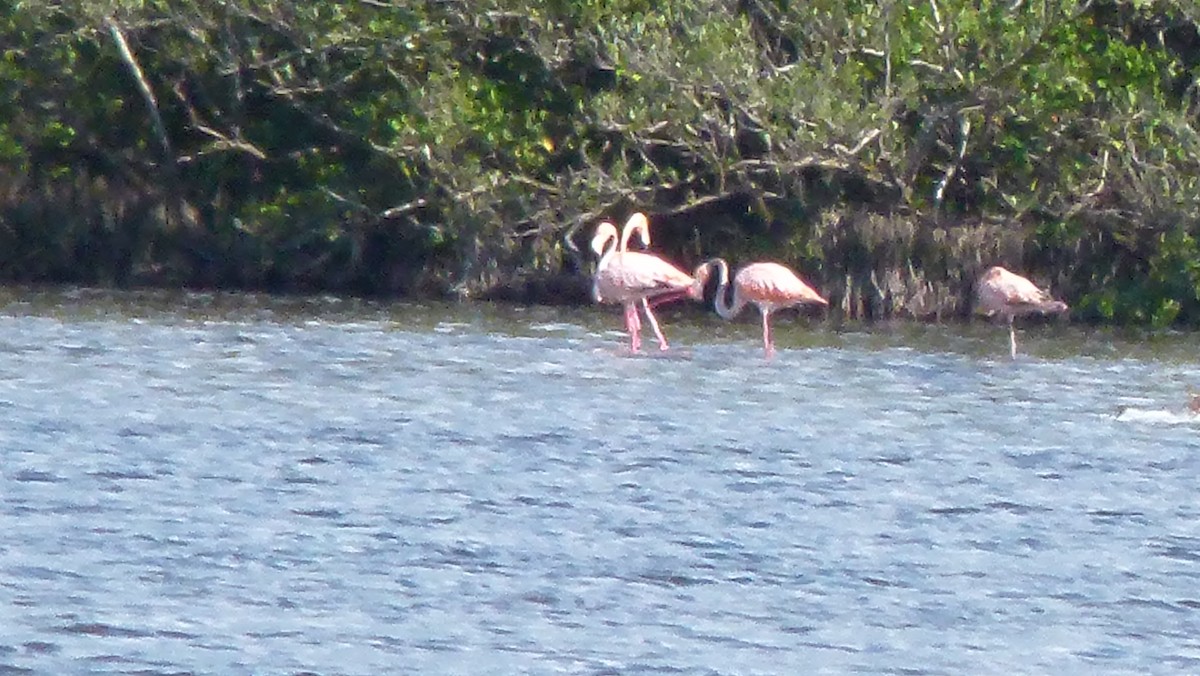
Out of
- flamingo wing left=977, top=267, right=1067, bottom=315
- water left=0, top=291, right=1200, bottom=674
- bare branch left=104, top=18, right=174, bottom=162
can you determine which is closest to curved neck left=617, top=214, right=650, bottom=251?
water left=0, top=291, right=1200, bottom=674

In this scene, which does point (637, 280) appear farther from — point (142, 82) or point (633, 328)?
point (142, 82)

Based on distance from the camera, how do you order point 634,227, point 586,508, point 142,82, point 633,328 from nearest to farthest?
1. point 586,508
2. point 633,328
3. point 634,227
4. point 142,82

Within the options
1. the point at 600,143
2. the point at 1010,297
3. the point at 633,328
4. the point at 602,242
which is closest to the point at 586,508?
the point at 633,328

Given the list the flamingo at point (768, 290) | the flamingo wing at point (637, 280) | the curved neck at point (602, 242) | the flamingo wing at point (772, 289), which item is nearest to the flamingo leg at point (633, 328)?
the flamingo wing at point (637, 280)

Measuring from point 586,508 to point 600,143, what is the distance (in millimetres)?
12346

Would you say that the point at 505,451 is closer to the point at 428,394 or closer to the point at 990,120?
the point at 428,394

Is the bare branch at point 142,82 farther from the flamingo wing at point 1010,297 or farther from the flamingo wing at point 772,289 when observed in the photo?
the flamingo wing at point 1010,297

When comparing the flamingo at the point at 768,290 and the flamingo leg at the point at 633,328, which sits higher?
the flamingo at the point at 768,290

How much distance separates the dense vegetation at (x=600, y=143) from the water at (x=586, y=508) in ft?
10.9

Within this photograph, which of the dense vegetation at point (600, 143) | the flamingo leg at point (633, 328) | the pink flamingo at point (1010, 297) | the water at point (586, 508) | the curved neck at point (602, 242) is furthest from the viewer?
the dense vegetation at point (600, 143)

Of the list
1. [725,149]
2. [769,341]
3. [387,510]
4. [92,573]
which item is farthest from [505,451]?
[725,149]

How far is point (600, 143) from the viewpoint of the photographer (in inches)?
918

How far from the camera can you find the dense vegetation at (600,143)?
2158cm

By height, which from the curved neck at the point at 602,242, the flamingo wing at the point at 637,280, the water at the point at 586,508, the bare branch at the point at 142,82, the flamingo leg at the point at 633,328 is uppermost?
the bare branch at the point at 142,82
